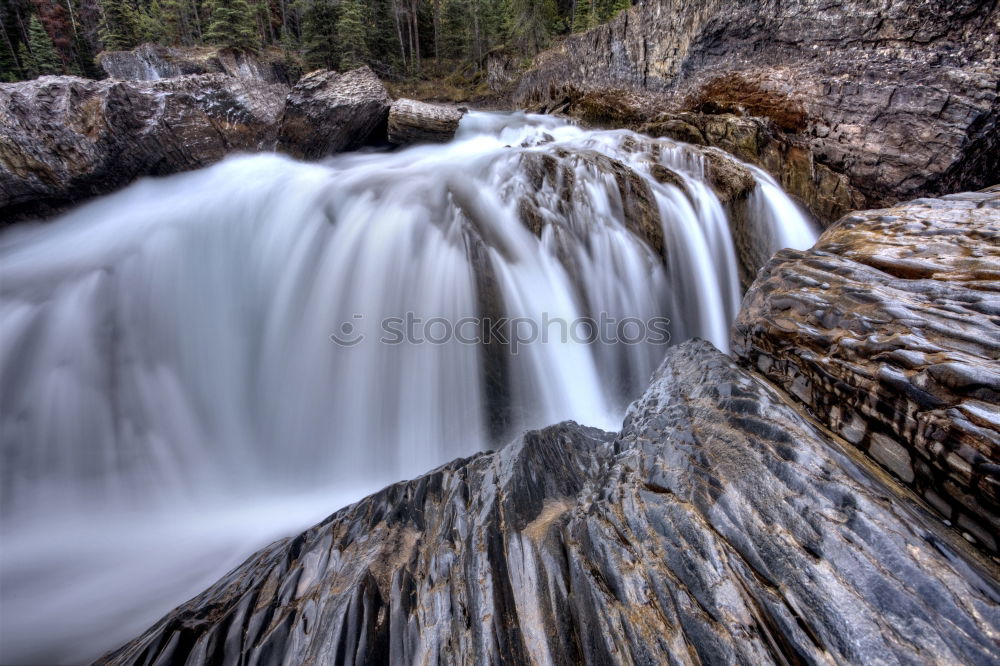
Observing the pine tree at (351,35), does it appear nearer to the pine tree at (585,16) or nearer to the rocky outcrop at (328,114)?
the pine tree at (585,16)

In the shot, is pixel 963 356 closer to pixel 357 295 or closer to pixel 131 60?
pixel 357 295

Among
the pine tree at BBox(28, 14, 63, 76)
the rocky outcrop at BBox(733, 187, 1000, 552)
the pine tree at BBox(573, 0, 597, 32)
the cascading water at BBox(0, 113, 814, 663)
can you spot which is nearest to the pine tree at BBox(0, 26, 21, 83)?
the pine tree at BBox(28, 14, 63, 76)

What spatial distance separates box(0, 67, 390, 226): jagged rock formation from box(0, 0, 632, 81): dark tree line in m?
14.0

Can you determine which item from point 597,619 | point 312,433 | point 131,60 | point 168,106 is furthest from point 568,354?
point 131,60

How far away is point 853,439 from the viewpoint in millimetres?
1812

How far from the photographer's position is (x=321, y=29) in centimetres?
1923

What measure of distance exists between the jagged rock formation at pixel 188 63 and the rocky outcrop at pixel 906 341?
74.1 ft

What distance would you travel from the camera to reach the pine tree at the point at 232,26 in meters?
19.0

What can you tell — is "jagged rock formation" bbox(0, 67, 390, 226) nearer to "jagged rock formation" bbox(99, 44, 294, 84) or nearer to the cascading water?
the cascading water

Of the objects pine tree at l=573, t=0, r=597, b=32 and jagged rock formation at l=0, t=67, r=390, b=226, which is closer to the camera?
jagged rock formation at l=0, t=67, r=390, b=226

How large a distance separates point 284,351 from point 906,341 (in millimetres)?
4675

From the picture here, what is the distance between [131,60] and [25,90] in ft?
63.7

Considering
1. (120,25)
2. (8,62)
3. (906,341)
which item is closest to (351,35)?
(120,25)

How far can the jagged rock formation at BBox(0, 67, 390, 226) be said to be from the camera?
19.5 ft
